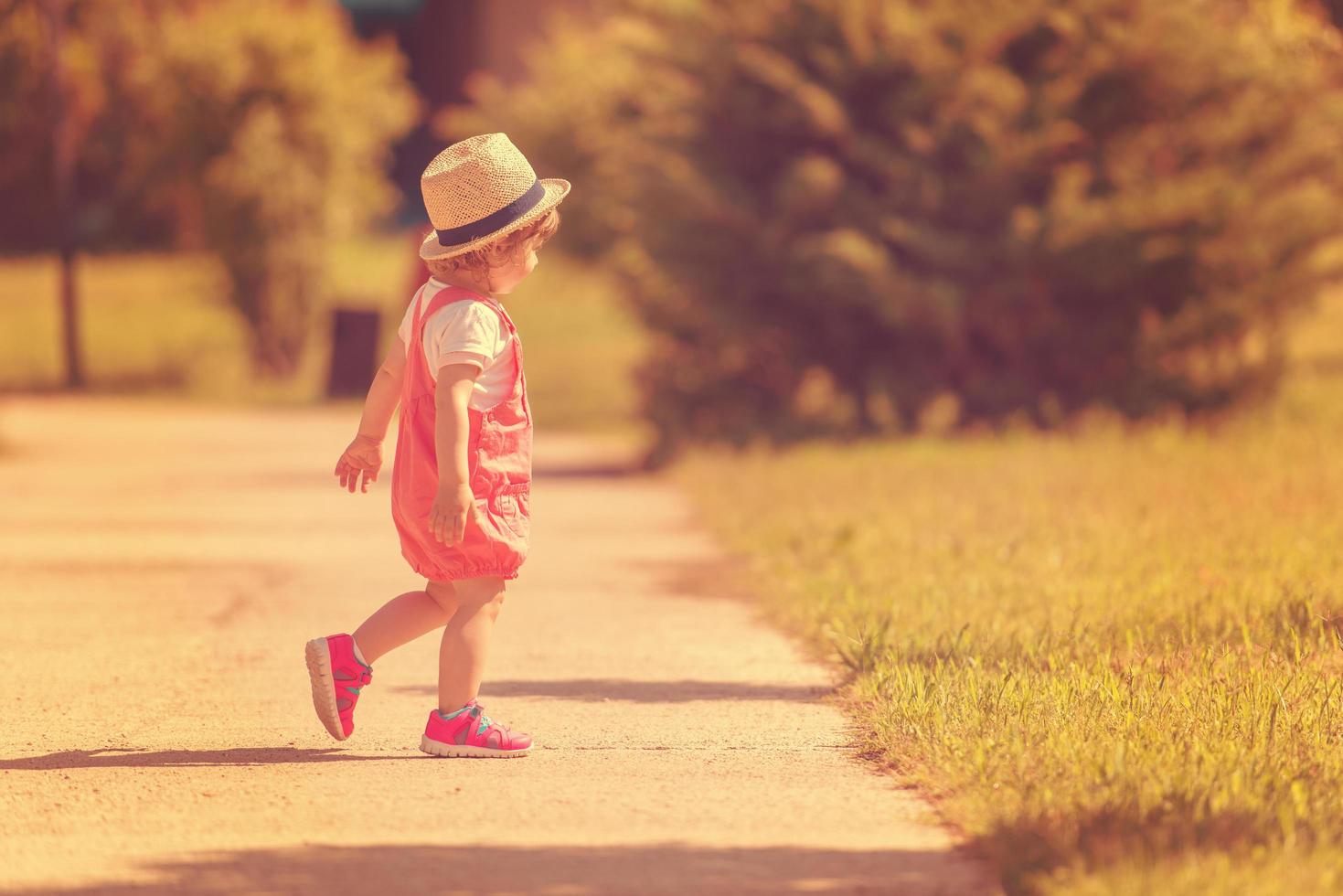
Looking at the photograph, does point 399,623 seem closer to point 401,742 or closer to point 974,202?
point 401,742

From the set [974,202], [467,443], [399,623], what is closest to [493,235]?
[467,443]

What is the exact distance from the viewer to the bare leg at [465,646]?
5.24 meters

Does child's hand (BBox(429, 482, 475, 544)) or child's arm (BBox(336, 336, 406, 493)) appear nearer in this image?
child's hand (BBox(429, 482, 475, 544))

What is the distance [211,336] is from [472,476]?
21.3 meters

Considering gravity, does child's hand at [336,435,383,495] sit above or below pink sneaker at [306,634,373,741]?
above

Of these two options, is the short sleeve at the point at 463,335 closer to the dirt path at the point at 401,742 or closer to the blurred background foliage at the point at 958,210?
the dirt path at the point at 401,742

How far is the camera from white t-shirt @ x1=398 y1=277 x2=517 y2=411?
5.13 metres

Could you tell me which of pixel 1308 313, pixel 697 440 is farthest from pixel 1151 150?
pixel 697 440

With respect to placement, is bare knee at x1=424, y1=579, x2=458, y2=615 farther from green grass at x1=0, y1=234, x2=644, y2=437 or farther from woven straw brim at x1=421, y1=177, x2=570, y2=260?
green grass at x1=0, y1=234, x2=644, y2=437

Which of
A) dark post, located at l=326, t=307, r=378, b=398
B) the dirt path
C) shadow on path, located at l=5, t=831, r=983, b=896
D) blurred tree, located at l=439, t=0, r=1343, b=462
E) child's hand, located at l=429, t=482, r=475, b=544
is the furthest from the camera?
dark post, located at l=326, t=307, r=378, b=398

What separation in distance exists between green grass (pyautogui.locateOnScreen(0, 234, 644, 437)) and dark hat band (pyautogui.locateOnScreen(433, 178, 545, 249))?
15.5 metres

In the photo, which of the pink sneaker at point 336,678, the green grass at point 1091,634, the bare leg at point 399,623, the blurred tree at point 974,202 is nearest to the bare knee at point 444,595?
the bare leg at point 399,623

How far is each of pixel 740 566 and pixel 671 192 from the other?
5569 mm

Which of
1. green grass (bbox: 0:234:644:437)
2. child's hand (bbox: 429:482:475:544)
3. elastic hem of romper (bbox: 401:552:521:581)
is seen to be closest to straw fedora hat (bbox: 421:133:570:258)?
child's hand (bbox: 429:482:475:544)
